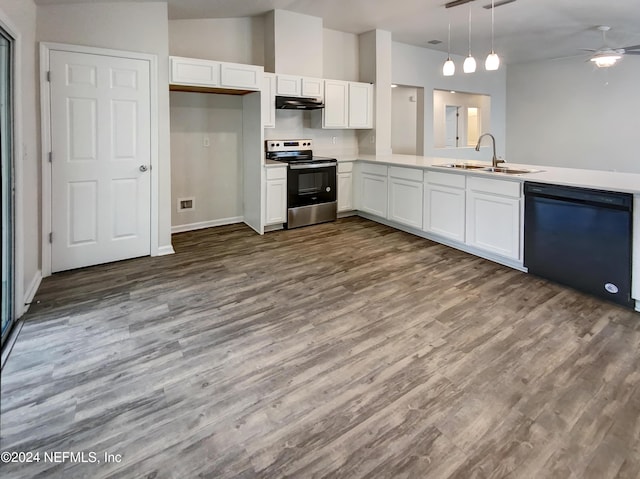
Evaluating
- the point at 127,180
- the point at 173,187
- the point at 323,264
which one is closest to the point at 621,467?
the point at 323,264

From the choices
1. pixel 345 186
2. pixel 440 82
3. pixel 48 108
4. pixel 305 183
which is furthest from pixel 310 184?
pixel 440 82

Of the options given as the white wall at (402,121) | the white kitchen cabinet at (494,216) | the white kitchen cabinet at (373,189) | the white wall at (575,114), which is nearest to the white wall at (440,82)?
the white wall at (575,114)

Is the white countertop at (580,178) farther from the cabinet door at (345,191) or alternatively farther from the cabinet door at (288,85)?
the cabinet door at (288,85)

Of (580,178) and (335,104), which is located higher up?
(335,104)

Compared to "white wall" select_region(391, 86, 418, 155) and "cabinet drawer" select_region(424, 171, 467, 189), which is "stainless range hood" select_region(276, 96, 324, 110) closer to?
"cabinet drawer" select_region(424, 171, 467, 189)

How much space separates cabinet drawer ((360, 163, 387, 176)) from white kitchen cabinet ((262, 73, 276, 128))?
4.80 feet

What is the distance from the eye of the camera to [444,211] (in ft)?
14.6

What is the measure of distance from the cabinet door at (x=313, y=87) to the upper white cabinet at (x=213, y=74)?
2.43ft

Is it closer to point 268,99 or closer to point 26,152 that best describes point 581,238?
point 268,99

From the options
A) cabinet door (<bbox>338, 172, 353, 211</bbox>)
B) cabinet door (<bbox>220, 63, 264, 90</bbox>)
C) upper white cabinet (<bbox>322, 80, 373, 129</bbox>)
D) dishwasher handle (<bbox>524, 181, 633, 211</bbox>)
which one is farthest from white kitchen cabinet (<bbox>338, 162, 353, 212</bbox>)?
dishwasher handle (<bbox>524, 181, 633, 211</bbox>)

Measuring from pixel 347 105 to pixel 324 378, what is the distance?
4.66 meters

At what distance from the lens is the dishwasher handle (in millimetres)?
2861

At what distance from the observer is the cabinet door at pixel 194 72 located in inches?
166

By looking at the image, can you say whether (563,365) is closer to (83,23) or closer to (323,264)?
(323,264)
